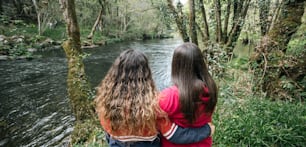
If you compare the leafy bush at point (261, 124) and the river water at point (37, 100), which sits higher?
the leafy bush at point (261, 124)

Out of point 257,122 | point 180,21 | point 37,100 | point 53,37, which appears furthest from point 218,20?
point 53,37

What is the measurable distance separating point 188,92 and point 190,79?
109 mm

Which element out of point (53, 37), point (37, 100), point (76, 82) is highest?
point (53, 37)

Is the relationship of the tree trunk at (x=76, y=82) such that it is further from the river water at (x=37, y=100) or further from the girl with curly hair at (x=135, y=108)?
the girl with curly hair at (x=135, y=108)

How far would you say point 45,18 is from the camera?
27031 mm

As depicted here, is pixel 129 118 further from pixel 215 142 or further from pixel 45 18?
pixel 45 18

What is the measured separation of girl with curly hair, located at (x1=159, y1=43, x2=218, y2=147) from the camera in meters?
1.94

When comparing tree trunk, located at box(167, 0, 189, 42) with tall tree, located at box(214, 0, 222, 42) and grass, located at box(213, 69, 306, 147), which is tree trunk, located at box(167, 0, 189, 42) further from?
grass, located at box(213, 69, 306, 147)

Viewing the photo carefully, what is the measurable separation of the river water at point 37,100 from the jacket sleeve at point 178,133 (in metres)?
5.43

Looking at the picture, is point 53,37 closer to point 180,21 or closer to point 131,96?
point 180,21

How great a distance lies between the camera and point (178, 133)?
6.51 feet

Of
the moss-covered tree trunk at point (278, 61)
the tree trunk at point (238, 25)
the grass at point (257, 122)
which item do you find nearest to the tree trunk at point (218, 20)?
the tree trunk at point (238, 25)

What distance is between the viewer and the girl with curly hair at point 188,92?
194cm

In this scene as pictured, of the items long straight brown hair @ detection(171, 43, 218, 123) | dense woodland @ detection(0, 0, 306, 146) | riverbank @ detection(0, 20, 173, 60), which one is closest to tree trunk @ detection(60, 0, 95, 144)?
dense woodland @ detection(0, 0, 306, 146)
